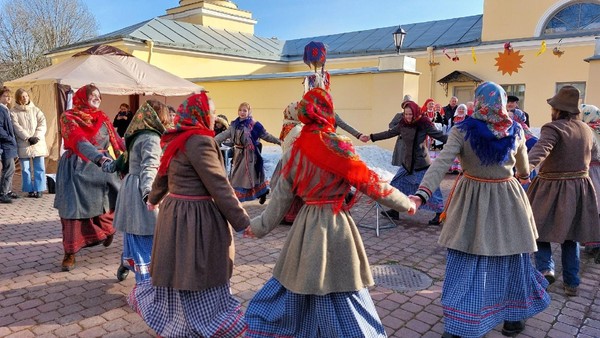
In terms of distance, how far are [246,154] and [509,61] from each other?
474 inches

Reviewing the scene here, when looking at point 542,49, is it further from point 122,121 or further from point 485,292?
point 485,292

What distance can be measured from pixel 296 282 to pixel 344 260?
0.31 metres

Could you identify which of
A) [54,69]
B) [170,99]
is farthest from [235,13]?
[54,69]

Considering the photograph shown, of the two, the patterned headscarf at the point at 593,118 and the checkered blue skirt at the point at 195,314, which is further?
the patterned headscarf at the point at 593,118

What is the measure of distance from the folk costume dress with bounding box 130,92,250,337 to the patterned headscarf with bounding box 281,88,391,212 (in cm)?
62

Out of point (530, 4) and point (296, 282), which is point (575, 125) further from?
point (530, 4)

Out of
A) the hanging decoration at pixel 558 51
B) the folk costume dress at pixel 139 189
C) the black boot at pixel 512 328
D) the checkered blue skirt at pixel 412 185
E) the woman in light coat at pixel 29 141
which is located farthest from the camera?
the hanging decoration at pixel 558 51

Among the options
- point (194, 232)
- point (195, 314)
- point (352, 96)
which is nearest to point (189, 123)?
point (194, 232)

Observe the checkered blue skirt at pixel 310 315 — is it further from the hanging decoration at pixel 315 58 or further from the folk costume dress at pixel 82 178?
the hanging decoration at pixel 315 58

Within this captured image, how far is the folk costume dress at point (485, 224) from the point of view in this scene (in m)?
3.26

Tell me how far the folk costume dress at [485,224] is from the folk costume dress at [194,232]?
1.37 meters

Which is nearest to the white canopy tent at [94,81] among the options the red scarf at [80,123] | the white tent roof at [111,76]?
the white tent roof at [111,76]

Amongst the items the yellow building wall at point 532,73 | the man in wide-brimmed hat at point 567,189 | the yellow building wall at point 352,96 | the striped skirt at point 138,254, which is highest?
the yellow building wall at point 532,73

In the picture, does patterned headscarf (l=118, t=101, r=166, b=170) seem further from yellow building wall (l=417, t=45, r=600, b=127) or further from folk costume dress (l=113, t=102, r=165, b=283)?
yellow building wall (l=417, t=45, r=600, b=127)
